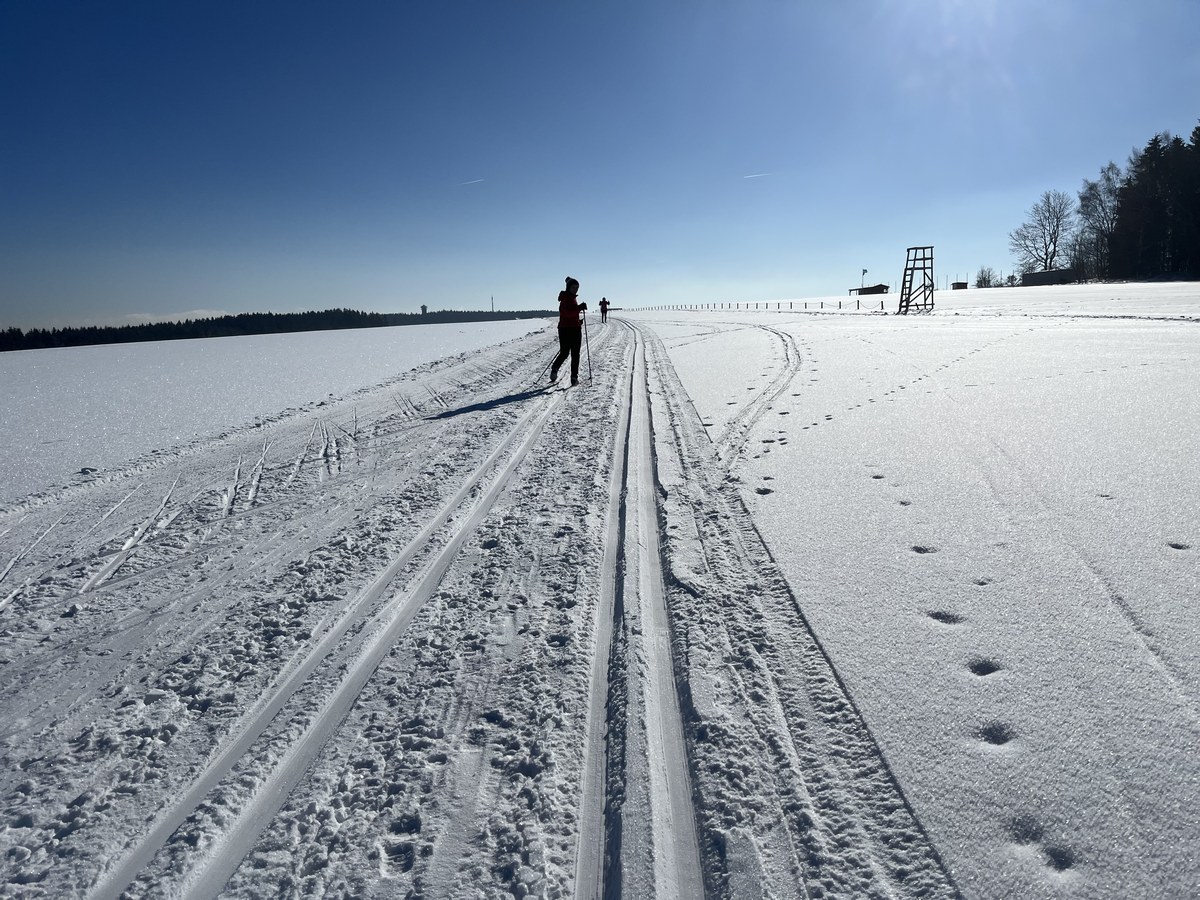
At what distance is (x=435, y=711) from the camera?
2.15 metres

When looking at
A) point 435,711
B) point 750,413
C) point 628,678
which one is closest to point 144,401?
point 750,413

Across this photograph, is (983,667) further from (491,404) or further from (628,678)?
(491,404)

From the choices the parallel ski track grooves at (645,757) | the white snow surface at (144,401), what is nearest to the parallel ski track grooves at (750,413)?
the parallel ski track grooves at (645,757)

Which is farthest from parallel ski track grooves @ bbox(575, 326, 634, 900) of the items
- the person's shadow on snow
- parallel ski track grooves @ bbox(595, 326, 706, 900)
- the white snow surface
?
the white snow surface

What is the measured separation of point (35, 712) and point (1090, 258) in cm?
8534

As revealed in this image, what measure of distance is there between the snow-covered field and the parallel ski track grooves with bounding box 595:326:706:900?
11mm

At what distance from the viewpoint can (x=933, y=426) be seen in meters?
5.68

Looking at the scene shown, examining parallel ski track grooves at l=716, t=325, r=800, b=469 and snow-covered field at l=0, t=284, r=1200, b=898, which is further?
parallel ski track grooves at l=716, t=325, r=800, b=469

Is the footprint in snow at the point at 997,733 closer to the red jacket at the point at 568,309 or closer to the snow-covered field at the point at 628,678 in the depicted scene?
the snow-covered field at the point at 628,678

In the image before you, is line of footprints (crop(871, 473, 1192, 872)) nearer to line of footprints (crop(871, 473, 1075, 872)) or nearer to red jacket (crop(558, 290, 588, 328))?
line of footprints (crop(871, 473, 1075, 872))

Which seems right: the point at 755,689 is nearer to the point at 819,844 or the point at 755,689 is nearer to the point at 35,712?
the point at 819,844

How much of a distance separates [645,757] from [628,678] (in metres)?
0.40

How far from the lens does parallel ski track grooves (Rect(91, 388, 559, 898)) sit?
1.61 meters

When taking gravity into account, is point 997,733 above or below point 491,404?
below
